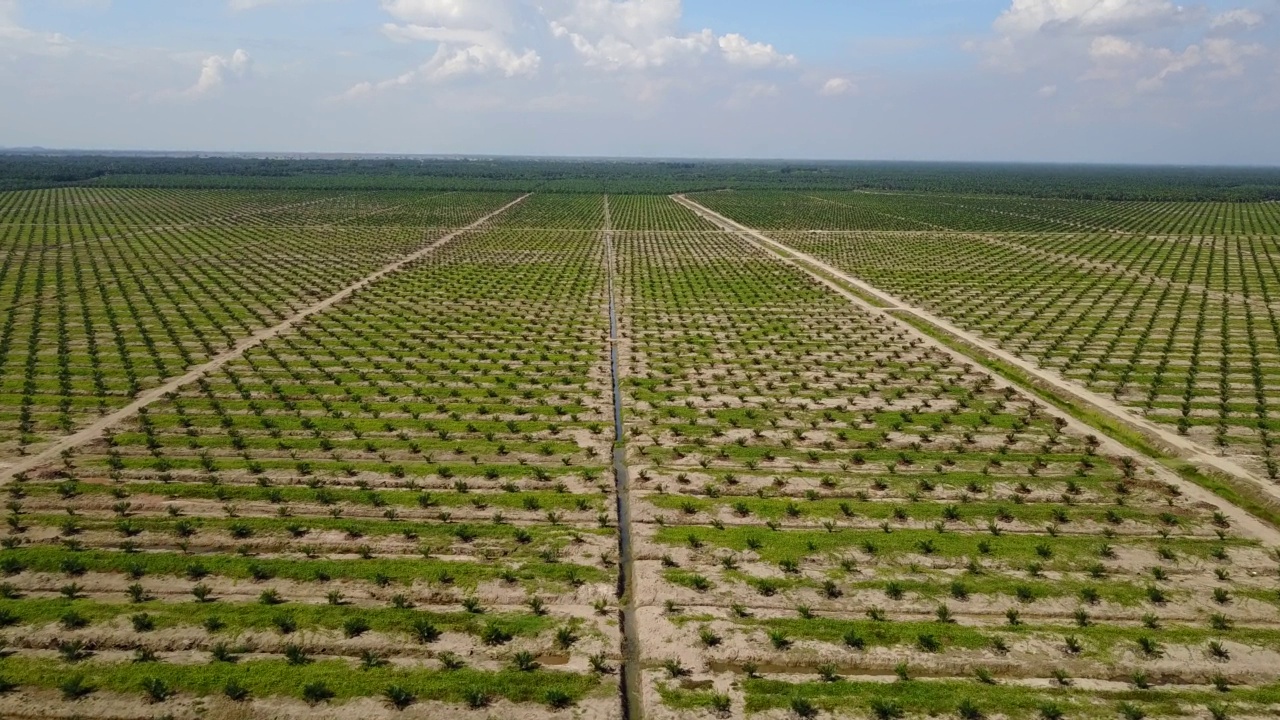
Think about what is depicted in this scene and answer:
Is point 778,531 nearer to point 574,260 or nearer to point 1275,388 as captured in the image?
point 1275,388

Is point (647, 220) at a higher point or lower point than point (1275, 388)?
higher

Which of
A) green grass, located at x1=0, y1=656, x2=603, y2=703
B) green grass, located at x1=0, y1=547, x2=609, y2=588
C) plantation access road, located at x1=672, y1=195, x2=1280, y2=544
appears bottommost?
green grass, located at x1=0, y1=656, x2=603, y2=703

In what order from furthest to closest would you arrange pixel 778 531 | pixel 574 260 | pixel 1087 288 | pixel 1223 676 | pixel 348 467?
1. pixel 574 260
2. pixel 1087 288
3. pixel 348 467
4. pixel 778 531
5. pixel 1223 676

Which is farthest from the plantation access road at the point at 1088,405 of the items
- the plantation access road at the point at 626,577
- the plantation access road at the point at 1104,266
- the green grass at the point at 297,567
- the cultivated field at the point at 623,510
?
the plantation access road at the point at 1104,266

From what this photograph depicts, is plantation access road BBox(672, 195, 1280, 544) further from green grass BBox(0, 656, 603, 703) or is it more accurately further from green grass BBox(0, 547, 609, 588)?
green grass BBox(0, 656, 603, 703)

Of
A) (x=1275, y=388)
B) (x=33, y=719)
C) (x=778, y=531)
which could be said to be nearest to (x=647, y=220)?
(x=1275, y=388)

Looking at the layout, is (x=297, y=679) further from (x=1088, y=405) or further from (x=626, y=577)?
→ (x=1088, y=405)

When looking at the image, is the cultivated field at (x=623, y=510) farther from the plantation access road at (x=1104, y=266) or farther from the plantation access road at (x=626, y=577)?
the plantation access road at (x=1104, y=266)

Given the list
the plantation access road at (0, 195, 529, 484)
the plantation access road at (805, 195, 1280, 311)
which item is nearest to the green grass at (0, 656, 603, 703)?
the plantation access road at (0, 195, 529, 484)

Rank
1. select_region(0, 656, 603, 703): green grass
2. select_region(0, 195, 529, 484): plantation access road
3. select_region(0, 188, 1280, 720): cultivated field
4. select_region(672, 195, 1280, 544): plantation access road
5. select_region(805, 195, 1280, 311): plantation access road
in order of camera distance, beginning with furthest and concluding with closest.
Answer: select_region(805, 195, 1280, 311): plantation access road
select_region(0, 195, 529, 484): plantation access road
select_region(672, 195, 1280, 544): plantation access road
select_region(0, 188, 1280, 720): cultivated field
select_region(0, 656, 603, 703): green grass
